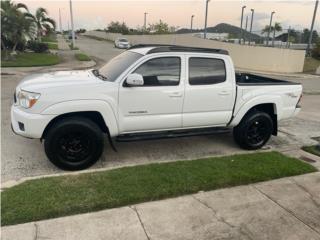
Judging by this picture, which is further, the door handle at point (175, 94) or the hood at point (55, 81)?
the door handle at point (175, 94)

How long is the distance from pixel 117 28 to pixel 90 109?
7295cm

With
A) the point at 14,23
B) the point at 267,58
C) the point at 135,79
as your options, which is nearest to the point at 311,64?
the point at 267,58

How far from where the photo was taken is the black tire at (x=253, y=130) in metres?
5.91

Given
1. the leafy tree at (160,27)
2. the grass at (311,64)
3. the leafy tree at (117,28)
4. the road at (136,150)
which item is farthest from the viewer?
the leafy tree at (117,28)

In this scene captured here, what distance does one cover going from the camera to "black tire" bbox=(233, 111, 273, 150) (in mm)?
5914

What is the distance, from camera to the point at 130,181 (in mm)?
4355

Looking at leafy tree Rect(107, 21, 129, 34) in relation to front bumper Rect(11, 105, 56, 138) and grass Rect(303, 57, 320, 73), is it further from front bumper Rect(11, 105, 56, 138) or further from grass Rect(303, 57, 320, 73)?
front bumper Rect(11, 105, 56, 138)

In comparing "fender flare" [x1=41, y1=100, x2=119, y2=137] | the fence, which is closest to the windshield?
"fender flare" [x1=41, y1=100, x2=119, y2=137]

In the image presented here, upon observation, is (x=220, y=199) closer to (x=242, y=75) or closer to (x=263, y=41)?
(x=242, y=75)

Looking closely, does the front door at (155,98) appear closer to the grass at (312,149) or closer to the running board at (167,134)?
the running board at (167,134)

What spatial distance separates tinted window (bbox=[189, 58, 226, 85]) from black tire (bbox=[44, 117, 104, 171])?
72.0 inches

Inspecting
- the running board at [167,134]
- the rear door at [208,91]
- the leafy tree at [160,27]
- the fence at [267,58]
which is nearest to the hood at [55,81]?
the running board at [167,134]

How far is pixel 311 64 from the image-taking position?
28.2 m

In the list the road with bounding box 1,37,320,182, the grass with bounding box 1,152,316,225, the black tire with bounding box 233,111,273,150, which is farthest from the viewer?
the black tire with bounding box 233,111,273,150
